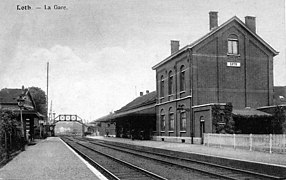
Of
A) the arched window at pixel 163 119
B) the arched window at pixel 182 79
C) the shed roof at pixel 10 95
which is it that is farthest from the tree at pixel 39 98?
the arched window at pixel 182 79

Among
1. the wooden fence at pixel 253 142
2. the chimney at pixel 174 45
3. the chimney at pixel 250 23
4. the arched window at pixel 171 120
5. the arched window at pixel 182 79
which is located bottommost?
the wooden fence at pixel 253 142

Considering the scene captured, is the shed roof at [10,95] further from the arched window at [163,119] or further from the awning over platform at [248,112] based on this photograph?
the awning over platform at [248,112]

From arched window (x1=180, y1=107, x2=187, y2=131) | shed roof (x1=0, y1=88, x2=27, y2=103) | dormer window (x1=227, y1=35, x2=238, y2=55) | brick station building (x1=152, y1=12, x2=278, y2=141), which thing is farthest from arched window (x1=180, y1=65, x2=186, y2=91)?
shed roof (x1=0, y1=88, x2=27, y2=103)

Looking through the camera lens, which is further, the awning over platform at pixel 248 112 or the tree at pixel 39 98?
the tree at pixel 39 98

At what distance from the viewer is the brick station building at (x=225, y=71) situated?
102 feet

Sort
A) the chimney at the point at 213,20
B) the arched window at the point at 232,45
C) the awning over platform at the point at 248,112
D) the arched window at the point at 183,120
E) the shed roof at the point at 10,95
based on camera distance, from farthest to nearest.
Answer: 1. the shed roof at the point at 10,95
2. the arched window at the point at 183,120
3. the chimney at the point at 213,20
4. the arched window at the point at 232,45
5. the awning over platform at the point at 248,112

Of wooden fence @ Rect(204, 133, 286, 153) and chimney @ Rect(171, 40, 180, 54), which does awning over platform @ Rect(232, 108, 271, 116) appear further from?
chimney @ Rect(171, 40, 180, 54)

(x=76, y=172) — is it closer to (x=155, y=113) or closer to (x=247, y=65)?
(x=247, y=65)

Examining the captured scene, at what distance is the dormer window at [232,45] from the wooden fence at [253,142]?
906cm

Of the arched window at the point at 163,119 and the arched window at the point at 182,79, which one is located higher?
the arched window at the point at 182,79

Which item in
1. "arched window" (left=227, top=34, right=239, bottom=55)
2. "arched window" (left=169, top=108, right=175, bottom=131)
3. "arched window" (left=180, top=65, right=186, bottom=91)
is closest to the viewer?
"arched window" (left=227, top=34, right=239, bottom=55)

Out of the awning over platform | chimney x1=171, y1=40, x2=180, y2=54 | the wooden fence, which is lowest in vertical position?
the wooden fence

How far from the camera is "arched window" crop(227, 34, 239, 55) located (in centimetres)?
3185

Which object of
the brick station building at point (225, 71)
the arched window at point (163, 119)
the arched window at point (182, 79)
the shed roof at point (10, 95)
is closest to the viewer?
the brick station building at point (225, 71)
